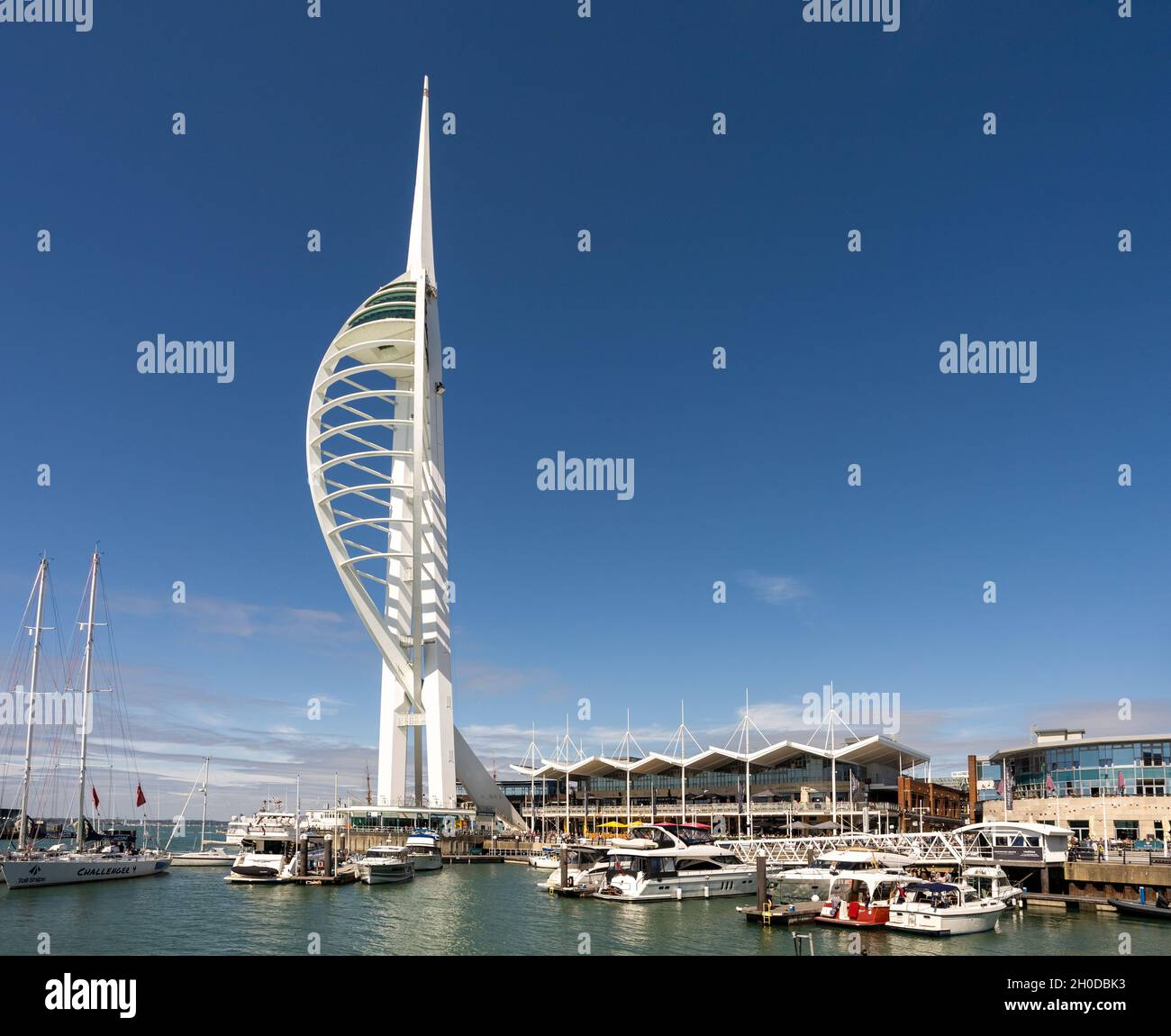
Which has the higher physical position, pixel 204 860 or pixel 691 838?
pixel 691 838

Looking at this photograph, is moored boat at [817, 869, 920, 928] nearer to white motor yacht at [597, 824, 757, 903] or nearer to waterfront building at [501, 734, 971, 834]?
white motor yacht at [597, 824, 757, 903]

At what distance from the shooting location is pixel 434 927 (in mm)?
36875

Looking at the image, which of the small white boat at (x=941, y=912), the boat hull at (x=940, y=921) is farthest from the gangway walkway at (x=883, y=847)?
the boat hull at (x=940, y=921)

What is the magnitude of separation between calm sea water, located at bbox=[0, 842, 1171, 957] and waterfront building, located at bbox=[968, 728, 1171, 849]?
23.1m

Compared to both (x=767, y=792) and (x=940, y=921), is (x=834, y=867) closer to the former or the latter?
(x=940, y=921)

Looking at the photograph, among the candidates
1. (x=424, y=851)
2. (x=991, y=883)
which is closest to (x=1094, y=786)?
(x=991, y=883)

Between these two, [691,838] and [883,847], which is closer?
[691,838]

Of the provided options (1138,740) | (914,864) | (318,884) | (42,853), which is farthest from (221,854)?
(1138,740)

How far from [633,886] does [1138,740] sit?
41444mm

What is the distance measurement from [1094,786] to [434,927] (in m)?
51.6

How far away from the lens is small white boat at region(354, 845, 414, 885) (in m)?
54.7

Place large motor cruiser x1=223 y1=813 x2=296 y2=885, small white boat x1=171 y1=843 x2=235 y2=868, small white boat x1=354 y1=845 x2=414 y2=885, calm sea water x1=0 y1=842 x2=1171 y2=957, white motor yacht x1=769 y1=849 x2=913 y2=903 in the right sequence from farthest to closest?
small white boat x1=171 y1=843 x2=235 y2=868 → small white boat x1=354 y1=845 x2=414 y2=885 → large motor cruiser x1=223 y1=813 x2=296 y2=885 → white motor yacht x1=769 y1=849 x2=913 y2=903 → calm sea water x1=0 y1=842 x2=1171 y2=957

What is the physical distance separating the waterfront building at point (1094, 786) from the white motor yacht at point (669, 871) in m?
25.4

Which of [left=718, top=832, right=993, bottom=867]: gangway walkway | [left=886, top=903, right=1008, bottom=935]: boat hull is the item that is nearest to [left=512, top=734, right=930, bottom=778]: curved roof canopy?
[left=718, top=832, right=993, bottom=867]: gangway walkway
